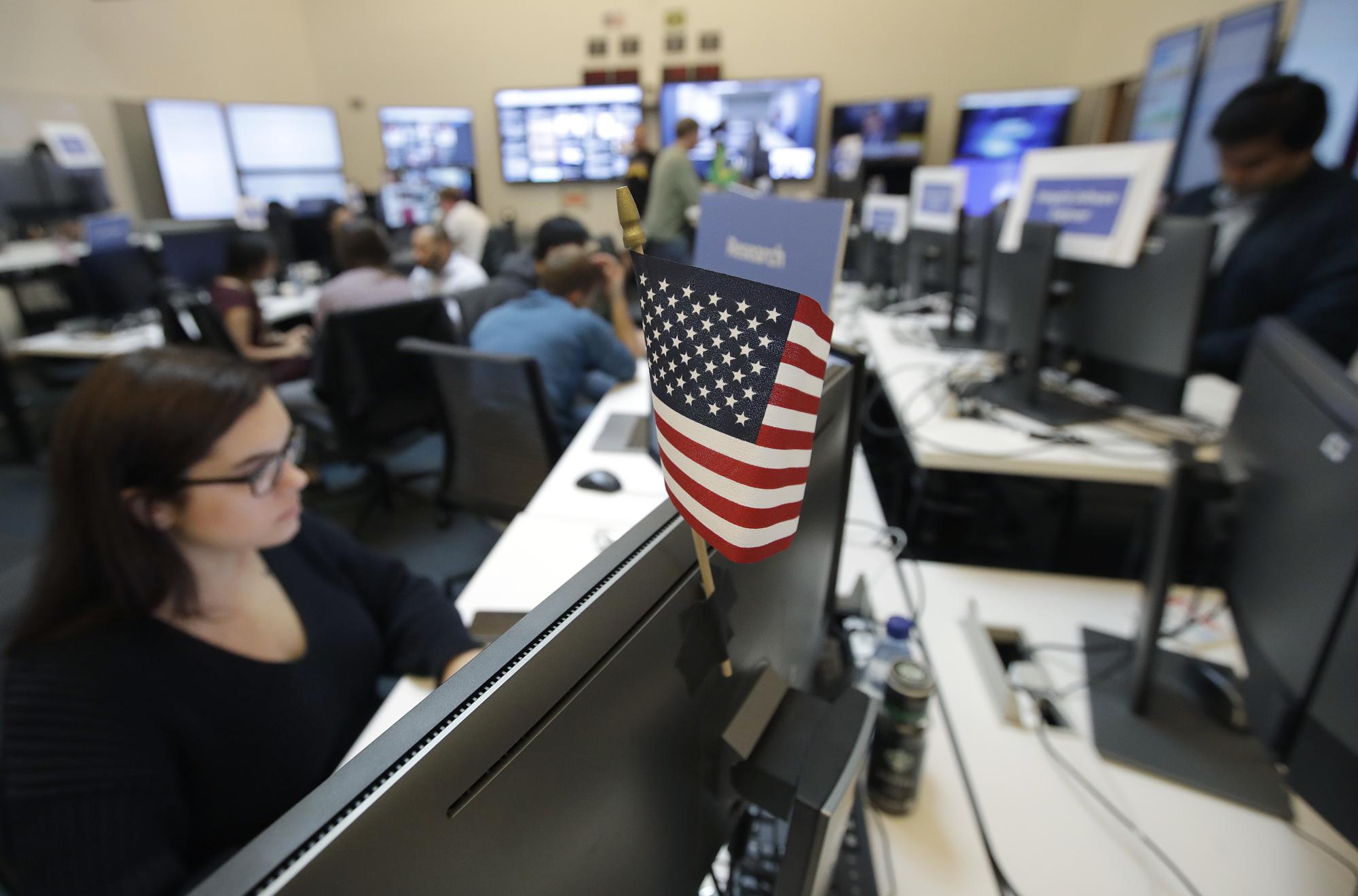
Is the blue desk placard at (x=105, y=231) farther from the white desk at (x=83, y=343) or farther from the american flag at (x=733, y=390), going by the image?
the american flag at (x=733, y=390)

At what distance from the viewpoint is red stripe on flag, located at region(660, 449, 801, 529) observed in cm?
40

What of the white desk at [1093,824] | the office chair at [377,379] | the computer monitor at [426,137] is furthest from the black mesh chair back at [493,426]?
the computer monitor at [426,137]

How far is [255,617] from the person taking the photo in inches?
35.5

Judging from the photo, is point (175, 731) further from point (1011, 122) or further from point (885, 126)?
point (1011, 122)

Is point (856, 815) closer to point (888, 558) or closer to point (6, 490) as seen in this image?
point (888, 558)

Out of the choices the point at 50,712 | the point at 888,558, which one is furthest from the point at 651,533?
the point at 888,558

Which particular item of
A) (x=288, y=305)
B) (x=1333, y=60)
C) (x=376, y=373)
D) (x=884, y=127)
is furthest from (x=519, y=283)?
(x=884, y=127)

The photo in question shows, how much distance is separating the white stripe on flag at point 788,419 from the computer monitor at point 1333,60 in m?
3.26

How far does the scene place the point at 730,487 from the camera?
0.39 metres

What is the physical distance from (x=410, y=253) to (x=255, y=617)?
482 centimetres

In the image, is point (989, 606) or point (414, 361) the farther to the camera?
point (414, 361)

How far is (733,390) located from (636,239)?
12 cm

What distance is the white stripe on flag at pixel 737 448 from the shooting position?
390mm

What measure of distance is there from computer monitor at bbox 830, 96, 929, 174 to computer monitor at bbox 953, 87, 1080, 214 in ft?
1.26
